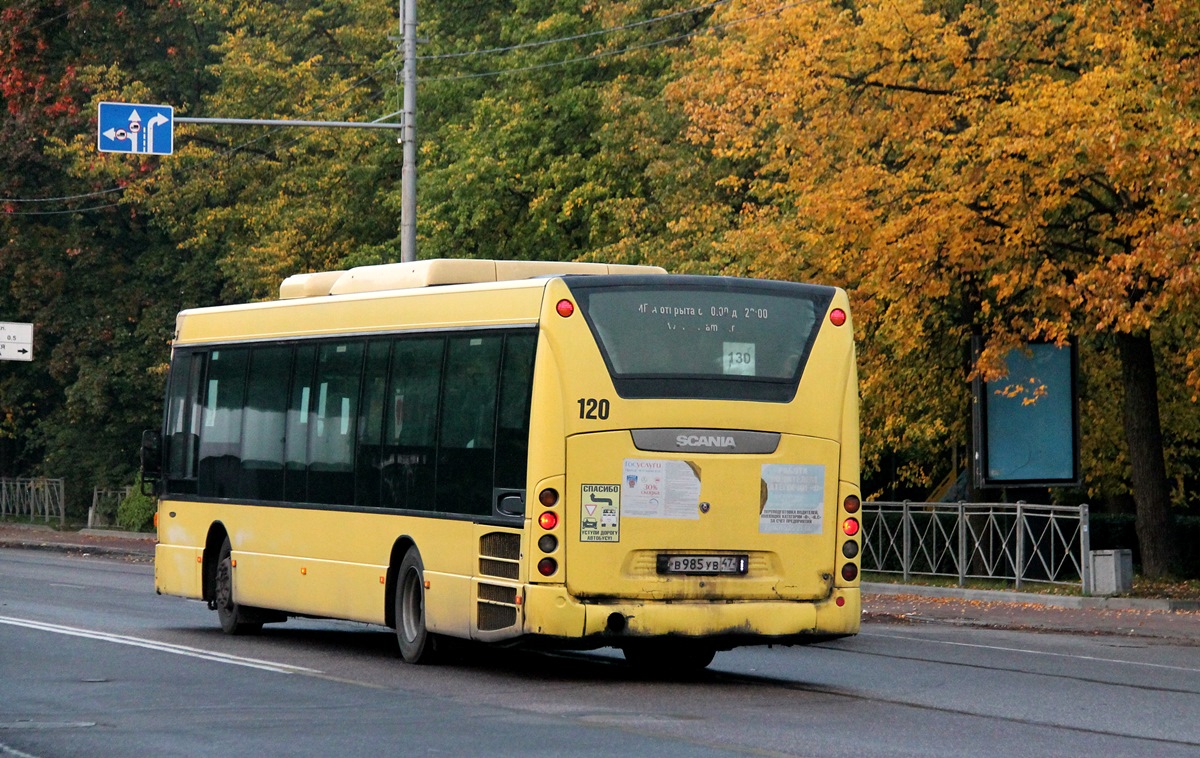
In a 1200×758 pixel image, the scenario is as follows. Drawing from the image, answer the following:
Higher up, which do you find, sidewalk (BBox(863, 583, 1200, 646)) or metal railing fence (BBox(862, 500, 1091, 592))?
metal railing fence (BBox(862, 500, 1091, 592))

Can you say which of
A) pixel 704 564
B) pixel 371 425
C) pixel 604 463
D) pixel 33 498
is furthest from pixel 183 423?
pixel 33 498

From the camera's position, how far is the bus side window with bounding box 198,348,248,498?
1903cm

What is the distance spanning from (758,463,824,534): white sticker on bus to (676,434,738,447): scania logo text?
0.34m

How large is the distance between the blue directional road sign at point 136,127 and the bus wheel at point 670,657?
15412 millimetres

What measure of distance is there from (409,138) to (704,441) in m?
16.7

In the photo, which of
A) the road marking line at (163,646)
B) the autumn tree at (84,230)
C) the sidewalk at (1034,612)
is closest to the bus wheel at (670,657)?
the road marking line at (163,646)

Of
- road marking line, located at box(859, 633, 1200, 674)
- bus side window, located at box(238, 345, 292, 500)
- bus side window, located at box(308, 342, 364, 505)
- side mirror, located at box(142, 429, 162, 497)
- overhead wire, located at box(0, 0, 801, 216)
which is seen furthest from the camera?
overhead wire, located at box(0, 0, 801, 216)

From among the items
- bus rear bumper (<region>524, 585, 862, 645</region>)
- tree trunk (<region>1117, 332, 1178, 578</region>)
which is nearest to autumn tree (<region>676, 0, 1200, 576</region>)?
tree trunk (<region>1117, 332, 1178, 578</region>)

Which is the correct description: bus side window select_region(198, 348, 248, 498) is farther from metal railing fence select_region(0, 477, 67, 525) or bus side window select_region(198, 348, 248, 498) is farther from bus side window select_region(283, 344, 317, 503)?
metal railing fence select_region(0, 477, 67, 525)

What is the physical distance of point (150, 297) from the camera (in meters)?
51.2

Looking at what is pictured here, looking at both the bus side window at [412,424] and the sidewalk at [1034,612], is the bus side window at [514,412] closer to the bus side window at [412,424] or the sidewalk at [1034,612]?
the bus side window at [412,424]

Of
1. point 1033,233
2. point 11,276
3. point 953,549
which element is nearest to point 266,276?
point 11,276

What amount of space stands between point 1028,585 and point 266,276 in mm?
21797

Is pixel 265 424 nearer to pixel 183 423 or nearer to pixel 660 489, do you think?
pixel 183 423
